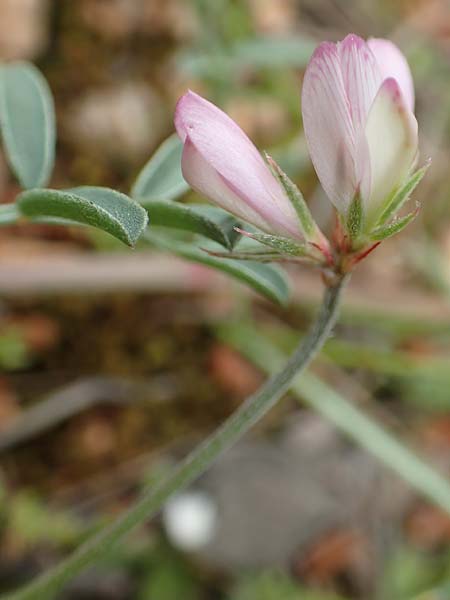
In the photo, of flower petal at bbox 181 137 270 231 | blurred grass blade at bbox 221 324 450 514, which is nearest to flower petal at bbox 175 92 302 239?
flower petal at bbox 181 137 270 231

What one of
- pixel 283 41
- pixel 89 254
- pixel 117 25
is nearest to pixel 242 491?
pixel 89 254

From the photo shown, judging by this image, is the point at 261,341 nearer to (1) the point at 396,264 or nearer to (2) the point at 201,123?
(1) the point at 396,264

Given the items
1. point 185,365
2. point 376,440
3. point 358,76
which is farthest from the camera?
point 185,365

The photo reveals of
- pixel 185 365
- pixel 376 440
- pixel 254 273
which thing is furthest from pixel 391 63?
pixel 185 365

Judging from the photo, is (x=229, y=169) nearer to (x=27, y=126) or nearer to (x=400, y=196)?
(x=400, y=196)

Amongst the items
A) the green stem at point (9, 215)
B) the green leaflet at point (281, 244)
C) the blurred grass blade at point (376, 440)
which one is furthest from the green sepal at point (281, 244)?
the blurred grass blade at point (376, 440)

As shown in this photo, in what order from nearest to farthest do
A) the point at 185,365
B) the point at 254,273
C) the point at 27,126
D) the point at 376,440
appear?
the point at 254,273
the point at 27,126
the point at 376,440
the point at 185,365
